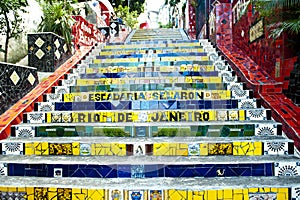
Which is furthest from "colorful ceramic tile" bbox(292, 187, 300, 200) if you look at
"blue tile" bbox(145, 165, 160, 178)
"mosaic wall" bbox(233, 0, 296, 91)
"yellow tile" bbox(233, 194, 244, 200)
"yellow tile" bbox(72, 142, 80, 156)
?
"yellow tile" bbox(72, 142, 80, 156)

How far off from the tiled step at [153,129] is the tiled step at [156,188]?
65 centimetres

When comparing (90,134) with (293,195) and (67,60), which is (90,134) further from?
(67,60)

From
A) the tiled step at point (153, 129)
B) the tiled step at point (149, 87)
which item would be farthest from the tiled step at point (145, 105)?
the tiled step at point (153, 129)

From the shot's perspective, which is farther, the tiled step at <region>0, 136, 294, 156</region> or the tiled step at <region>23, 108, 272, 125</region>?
the tiled step at <region>23, 108, 272, 125</region>

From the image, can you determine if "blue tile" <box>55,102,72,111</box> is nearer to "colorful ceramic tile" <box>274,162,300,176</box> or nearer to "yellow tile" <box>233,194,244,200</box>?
"yellow tile" <box>233,194,244,200</box>

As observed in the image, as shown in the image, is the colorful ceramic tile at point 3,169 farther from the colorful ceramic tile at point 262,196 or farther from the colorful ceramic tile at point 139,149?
the colorful ceramic tile at point 262,196

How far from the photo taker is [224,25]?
6047 millimetres

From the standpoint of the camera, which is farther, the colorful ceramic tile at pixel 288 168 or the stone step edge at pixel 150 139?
the stone step edge at pixel 150 139

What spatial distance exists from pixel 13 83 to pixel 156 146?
192cm

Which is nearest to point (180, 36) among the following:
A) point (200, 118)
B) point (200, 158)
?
point (200, 118)

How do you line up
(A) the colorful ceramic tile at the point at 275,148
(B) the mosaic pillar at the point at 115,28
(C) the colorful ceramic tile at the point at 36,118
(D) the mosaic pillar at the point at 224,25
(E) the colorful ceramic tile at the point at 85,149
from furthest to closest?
(B) the mosaic pillar at the point at 115,28, (D) the mosaic pillar at the point at 224,25, (C) the colorful ceramic tile at the point at 36,118, (E) the colorful ceramic tile at the point at 85,149, (A) the colorful ceramic tile at the point at 275,148

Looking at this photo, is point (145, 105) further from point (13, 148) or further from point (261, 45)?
point (261, 45)

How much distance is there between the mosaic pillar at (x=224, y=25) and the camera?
19.7 ft

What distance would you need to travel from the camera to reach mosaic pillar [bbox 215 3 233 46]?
237 inches
